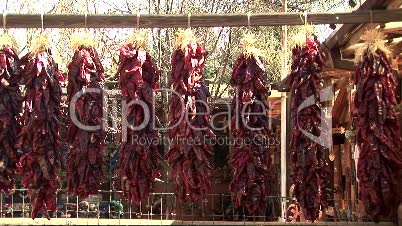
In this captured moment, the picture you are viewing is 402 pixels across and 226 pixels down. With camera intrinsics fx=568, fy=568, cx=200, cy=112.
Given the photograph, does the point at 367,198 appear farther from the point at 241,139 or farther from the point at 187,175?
the point at 187,175

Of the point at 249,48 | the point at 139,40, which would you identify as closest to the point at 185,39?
the point at 139,40

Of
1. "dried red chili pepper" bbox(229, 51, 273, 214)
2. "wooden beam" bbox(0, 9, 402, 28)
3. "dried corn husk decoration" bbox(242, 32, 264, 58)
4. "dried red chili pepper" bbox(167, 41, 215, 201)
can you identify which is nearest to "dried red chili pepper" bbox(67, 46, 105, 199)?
"wooden beam" bbox(0, 9, 402, 28)

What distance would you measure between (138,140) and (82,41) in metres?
0.80

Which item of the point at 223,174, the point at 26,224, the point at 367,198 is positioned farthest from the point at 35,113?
the point at 223,174

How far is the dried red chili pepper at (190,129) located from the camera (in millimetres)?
3643

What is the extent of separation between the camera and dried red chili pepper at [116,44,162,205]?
3.66 metres

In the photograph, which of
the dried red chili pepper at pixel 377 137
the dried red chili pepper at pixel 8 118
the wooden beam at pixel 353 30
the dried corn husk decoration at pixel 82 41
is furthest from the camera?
the wooden beam at pixel 353 30

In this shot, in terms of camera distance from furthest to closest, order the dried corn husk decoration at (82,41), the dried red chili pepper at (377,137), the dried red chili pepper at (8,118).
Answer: the dried corn husk decoration at (82,41) → the dried red chili pepper at (8,118) → the dried red chili pepper at (377,137)

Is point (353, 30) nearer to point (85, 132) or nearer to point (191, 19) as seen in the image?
point (191, 19)

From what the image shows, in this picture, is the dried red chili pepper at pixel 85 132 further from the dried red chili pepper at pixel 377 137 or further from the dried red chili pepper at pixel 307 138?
the dried red chili pepper at pixel 377 137

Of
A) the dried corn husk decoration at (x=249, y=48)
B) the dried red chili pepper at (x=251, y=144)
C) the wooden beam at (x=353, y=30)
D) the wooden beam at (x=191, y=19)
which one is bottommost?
the dried red chili pepper at (x=251, y=144)

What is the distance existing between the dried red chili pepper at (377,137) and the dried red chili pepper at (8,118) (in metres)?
2.28

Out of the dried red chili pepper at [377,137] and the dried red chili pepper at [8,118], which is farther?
the dried red chili pepper at [8,118]

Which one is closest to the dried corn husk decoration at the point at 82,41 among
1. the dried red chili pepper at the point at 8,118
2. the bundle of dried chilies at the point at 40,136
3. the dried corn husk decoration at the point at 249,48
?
the bundle of dried chilies at the point at 40,136
